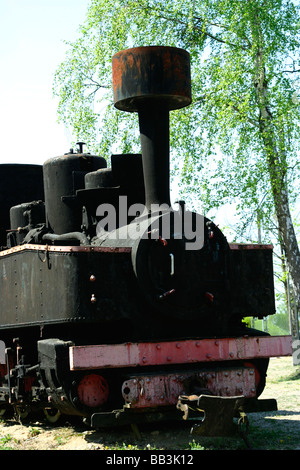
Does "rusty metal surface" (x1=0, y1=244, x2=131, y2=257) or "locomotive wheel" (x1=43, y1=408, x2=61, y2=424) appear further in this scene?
"locomotive wheel" (x1=43, y1=408, x2=61, y2=424)

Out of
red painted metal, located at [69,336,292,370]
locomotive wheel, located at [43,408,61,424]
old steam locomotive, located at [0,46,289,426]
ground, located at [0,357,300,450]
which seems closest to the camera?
red painted metal, located at [69,336,292,370]

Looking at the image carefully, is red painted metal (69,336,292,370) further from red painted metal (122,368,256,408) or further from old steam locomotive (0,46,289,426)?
red painted metal (122,368,256,408)

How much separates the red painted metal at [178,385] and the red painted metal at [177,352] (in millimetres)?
140

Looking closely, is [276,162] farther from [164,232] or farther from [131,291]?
[131,291]

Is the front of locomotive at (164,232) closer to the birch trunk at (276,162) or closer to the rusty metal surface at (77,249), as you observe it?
the rusty metal surface at (77,249)

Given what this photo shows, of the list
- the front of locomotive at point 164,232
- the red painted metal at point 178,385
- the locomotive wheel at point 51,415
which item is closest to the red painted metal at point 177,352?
the red painted metal at point 178,385

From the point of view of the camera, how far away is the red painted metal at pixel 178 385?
6465 millimetres

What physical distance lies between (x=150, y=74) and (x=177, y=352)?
2.79 m

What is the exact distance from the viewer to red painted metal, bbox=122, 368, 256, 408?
6.46 metres

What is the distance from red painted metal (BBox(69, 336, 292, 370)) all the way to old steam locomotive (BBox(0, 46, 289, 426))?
0.03 feet

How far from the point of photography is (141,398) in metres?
6.48

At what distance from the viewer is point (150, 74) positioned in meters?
7.48

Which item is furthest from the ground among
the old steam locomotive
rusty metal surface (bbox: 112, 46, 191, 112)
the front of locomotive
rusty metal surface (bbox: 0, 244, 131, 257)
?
rusty metal surface (bbox: 112, 46, 191, 112)

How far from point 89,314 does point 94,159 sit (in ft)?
7.83
